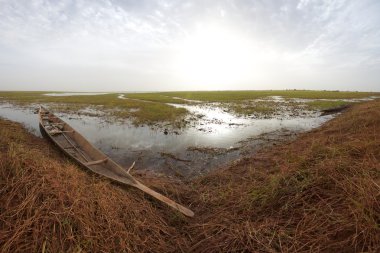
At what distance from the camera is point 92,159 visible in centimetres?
966

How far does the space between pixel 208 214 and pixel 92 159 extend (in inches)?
246

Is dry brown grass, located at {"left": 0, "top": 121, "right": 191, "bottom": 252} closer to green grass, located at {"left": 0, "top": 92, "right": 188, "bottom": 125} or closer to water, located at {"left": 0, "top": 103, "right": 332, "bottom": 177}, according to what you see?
water, located at {"left": 0, "top": 103, "right": 332, "bottom": 177}

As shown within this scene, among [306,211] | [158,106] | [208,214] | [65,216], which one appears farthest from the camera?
[158,106]

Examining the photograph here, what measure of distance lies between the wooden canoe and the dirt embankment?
0.99 ft

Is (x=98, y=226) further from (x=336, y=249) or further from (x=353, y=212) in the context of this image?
(x=353, y=212)

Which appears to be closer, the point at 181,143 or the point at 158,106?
the point at 181,143

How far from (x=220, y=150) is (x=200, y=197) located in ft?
19.5

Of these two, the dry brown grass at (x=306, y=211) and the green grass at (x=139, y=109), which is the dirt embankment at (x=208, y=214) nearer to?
the dry brown grass at (x=306, y=211)

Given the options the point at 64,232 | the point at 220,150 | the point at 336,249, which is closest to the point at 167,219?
the point at 64,232

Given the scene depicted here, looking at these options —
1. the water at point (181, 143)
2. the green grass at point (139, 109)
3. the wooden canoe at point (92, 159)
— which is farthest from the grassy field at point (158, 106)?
the wooden canoe at point (92, 159)

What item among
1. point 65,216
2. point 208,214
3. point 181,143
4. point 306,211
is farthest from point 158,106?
point 306,211

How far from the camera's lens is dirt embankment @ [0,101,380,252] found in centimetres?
324

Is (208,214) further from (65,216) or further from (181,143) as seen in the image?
(181,143)

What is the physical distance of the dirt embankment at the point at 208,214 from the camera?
10.6 ft
